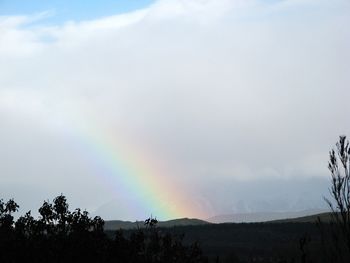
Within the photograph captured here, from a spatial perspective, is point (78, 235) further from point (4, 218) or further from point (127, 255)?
point (4, 218)

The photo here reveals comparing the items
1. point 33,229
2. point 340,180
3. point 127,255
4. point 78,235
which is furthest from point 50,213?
point 340,180

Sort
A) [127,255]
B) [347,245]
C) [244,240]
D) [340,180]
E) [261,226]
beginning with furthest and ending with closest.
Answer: [261,226]
[244,240]
[127,255]
[340,180]
[347,245]

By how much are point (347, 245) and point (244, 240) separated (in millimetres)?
137993

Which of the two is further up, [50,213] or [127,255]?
[50,213]

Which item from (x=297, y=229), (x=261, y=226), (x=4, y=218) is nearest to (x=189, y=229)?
(x=261, y=226)

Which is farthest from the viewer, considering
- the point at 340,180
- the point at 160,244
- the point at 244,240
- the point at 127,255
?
the point at 244,240

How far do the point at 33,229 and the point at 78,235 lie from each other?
99.2 inches

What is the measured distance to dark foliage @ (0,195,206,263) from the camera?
1800cm

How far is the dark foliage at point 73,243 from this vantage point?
18.0 m

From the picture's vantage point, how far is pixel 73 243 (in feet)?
60.3

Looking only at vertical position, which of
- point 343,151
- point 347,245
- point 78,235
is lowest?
point 347,245

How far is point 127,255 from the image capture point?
18.6 metres

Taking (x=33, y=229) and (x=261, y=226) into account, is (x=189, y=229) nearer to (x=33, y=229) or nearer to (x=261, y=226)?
(x=261, y=226)

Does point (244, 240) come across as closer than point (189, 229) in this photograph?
Yes
